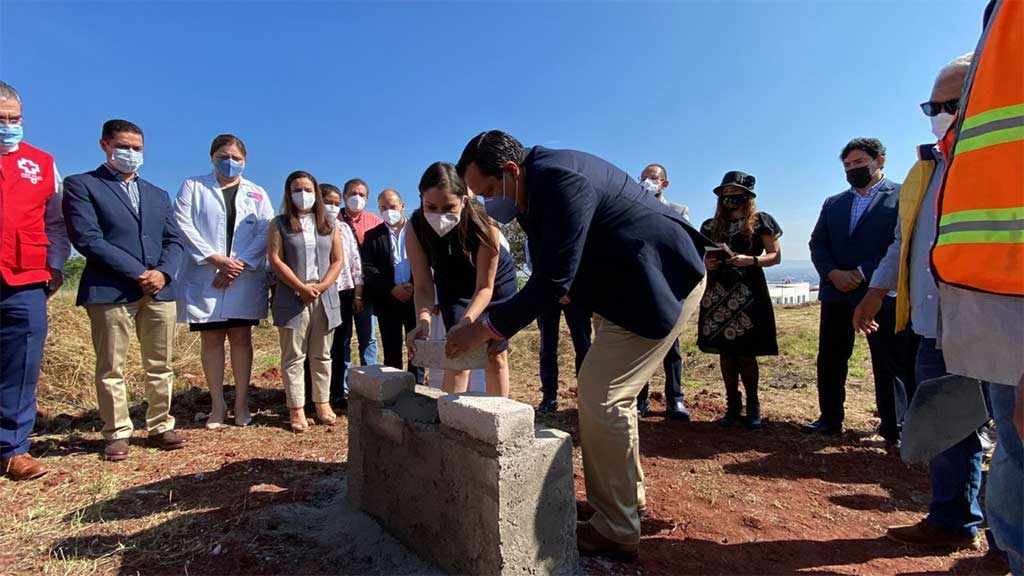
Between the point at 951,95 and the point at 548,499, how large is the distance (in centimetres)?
247

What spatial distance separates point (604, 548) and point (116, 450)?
3.44 m

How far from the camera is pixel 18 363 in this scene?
3494 mm

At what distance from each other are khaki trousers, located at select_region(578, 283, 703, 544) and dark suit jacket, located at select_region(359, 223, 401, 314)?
120 inches

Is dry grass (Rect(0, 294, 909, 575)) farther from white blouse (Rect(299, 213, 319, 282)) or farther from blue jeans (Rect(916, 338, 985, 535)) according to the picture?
white blouse (Rect(299, 213, 319, 282))

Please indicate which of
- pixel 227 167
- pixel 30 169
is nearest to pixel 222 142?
pixel 227 167

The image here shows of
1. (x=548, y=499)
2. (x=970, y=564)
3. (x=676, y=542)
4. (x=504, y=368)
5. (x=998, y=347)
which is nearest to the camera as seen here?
(x=998, y=347)

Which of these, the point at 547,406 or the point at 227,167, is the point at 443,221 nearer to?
the point at 227,167

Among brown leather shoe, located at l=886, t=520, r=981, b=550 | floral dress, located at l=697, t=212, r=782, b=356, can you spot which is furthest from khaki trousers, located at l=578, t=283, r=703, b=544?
floral dress, located at l=697, t=212, r=782, b=356

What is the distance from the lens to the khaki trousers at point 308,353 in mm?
4566

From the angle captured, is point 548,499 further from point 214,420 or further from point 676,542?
point 214,420

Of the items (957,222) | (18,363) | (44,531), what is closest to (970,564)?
(957,222)

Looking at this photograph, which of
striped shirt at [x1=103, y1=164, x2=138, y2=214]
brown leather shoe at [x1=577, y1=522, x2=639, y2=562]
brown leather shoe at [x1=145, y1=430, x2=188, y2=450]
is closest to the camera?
brown leather shoe at [x1=577, y1=522, x2=639, y2=562]

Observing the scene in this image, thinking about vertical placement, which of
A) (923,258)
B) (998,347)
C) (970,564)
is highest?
(923,258)

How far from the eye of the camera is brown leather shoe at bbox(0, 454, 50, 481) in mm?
3439
